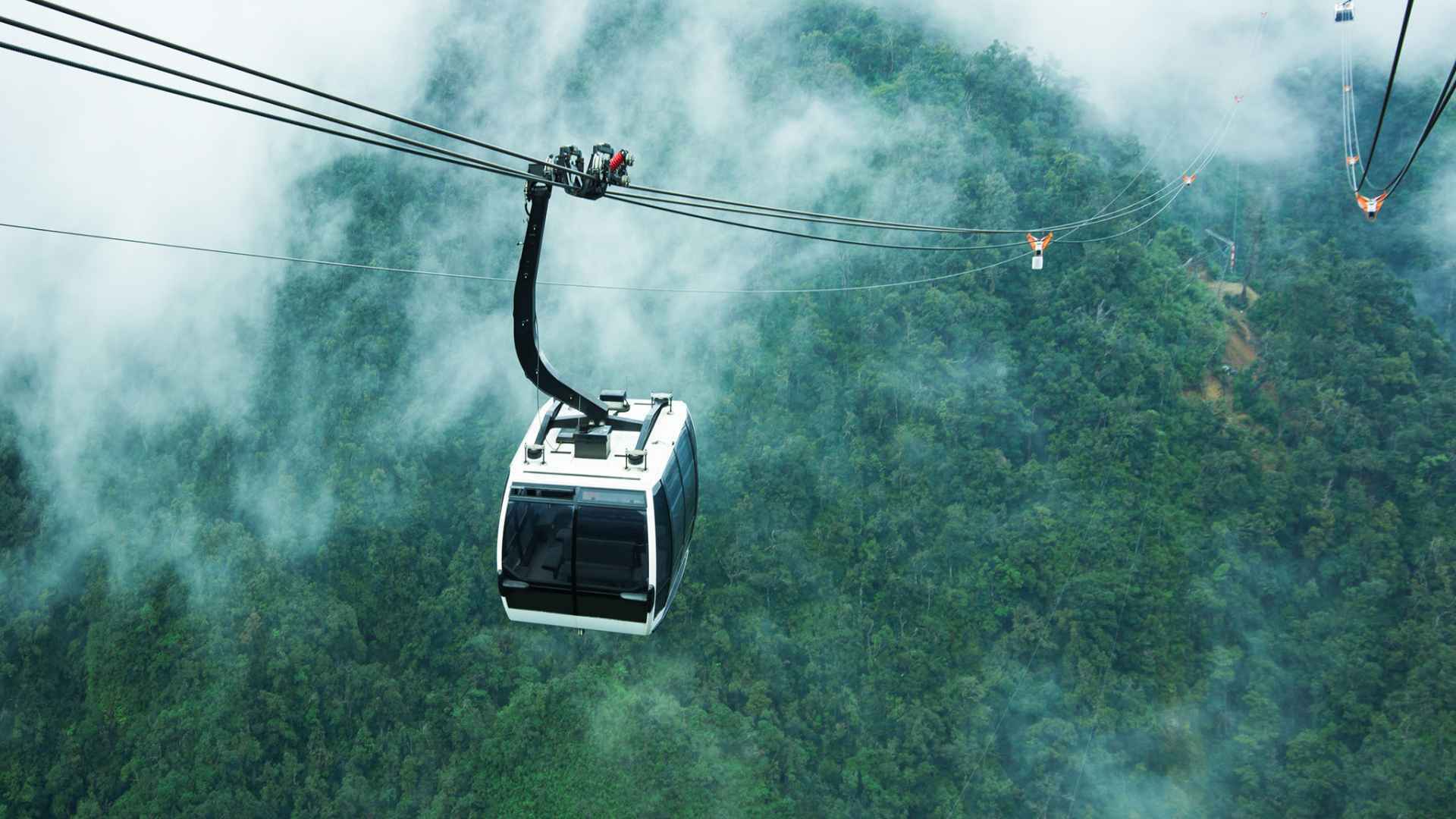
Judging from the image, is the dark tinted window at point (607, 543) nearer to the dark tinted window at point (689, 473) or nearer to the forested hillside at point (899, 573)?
the dark tinted window at point (689, 473)

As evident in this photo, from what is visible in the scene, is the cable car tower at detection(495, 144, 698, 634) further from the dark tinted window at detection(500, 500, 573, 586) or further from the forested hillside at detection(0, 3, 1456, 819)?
the forested hillside at detection(0, 3, 1456, 819)

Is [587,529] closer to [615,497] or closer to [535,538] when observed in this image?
[615,497]

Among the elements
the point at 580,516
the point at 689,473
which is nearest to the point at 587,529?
the point at 580,516

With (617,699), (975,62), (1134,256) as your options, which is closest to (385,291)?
(617,699)

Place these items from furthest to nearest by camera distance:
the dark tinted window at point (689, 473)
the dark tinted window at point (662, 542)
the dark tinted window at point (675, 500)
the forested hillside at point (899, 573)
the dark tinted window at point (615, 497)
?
the forested hillside at point (899, 573)
the dark tinted window at point (689, 473)
the dark tinted window at point (675, 500)
the dark tinted window at point (662, 542)
the dark tinted window at point (615, 497)

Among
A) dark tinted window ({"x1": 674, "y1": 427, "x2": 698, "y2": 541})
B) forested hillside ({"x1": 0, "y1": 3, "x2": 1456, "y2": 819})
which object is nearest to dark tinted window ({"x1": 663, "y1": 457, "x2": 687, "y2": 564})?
dark tinted window ({"x1": 674, "y1": 427, "x2": 698, "y2": 541})

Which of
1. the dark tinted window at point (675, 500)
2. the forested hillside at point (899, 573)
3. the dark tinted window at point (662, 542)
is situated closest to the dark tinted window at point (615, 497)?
the dark tinted window at point (662, 542)

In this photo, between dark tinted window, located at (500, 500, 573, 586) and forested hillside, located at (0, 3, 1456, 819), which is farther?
forested hillside, located at (0, 3, 1456, 819)
